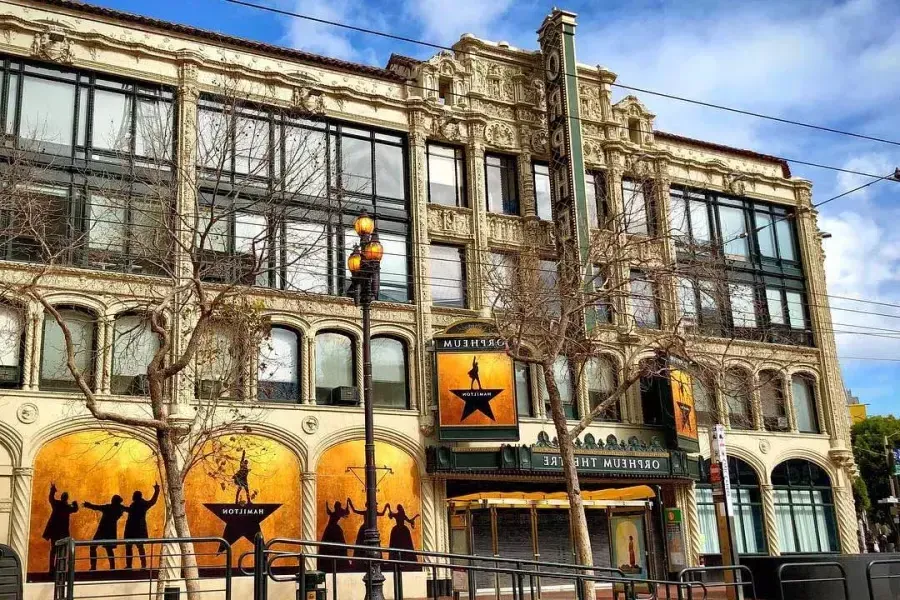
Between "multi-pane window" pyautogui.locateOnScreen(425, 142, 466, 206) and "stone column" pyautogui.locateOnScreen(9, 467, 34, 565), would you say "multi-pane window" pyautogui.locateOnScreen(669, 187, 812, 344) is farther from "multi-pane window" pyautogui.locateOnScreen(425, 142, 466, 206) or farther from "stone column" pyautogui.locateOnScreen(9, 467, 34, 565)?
"stone column" pyautogui.locateOnScreen(9, 467, 34, 565)

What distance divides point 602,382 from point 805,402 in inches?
393

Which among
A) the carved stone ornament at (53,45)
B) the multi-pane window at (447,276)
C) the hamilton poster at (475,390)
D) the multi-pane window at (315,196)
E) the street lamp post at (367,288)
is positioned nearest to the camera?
the street lamp post at (367,288)

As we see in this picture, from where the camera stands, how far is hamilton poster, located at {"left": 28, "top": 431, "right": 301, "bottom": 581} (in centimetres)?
2305

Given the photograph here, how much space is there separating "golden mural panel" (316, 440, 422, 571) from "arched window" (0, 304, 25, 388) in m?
8.35

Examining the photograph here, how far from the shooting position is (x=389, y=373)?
28.8 metres

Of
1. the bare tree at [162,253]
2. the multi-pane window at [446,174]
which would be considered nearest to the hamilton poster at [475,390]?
the bare tree at [162,253]

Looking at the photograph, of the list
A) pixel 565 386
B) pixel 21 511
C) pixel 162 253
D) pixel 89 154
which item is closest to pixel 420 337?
pixel 565 386

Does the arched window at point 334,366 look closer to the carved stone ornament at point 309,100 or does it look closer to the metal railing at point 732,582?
the carved stone ornament at point 309,100

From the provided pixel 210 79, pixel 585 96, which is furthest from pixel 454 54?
pixel 210 79

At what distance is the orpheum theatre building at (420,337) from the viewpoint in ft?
80.0

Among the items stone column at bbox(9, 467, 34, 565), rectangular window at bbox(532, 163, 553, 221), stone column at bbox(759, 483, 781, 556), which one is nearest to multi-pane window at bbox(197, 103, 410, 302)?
rectangular window at bbox(532, 163, 553, 221)

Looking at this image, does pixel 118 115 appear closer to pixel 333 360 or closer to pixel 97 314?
pixel 97 314

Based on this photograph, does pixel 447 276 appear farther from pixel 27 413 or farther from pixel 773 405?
pixel 773 405

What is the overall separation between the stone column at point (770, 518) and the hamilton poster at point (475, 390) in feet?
38.8
